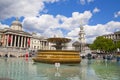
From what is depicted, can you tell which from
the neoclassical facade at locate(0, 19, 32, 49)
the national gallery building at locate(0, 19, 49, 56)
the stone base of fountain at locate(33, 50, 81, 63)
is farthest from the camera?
the neoclassical facade at locate(0, 19, 32, 49)

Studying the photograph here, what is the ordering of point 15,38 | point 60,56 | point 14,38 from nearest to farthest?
point 60,56 < point 15,38 < point 14,38

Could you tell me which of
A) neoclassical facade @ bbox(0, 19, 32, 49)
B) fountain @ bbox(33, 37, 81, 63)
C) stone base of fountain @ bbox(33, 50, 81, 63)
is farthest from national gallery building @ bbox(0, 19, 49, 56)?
stone base of fountain @ bbox(33, 50, 81, 63)

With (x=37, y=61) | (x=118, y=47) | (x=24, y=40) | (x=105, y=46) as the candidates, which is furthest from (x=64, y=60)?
(x=24, y=40)

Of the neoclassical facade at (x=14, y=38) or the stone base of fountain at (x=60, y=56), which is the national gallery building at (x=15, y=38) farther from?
the stone base of fountain at (x=60, y=56)

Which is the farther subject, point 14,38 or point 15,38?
point 14,38

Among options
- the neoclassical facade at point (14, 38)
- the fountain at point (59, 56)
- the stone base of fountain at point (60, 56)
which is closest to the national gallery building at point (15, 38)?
the neoclassical facade at point (14, 38)

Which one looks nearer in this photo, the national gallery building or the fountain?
the fountain

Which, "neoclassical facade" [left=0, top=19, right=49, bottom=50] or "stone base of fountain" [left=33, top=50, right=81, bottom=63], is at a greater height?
"neoclassical facade" [left=0, top=19, right=49, bottom=50]

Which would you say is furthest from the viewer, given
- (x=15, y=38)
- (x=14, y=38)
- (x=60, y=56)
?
(x=14, y=38)

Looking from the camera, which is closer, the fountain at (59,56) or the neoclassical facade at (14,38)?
the fountain at (59,56)

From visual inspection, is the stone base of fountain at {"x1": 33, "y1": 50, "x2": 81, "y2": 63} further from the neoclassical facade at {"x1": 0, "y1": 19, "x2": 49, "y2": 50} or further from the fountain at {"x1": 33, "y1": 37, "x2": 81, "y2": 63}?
the neoclassical facade at {"x1": 0, "y1": 19, "x2": 49, "y2": 50}

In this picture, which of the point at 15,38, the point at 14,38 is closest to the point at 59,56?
the point at 15,38

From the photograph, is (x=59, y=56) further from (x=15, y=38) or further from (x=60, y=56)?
(x=15, y=38)

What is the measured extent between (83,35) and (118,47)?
1937 centimetres
